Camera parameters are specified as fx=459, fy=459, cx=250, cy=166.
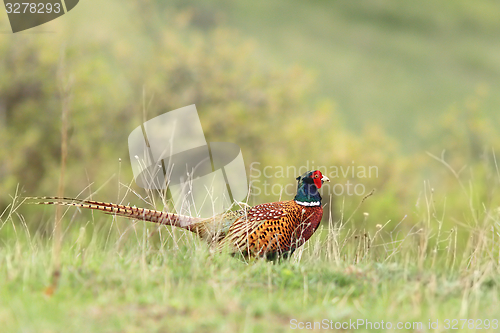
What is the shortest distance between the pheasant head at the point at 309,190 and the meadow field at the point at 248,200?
0.31 metres

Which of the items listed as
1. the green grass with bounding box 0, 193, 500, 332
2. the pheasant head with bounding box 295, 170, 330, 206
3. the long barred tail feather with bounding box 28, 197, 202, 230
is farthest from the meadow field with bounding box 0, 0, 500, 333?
the pheasant head with bounding box 295, 170, 330, 206

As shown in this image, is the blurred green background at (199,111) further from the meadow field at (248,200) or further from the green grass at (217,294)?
the green grass at (217,294)

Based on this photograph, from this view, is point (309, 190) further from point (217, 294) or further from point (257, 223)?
point (217, 294)

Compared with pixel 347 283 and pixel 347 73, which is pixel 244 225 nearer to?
pixel 347 283

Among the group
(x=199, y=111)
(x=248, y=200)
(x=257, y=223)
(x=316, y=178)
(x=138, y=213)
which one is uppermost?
(x=316, y=178)

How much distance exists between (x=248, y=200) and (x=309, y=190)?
1.59 meters

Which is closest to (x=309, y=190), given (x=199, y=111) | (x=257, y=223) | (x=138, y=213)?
(x=257, y=223)

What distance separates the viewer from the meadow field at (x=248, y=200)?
3078mm

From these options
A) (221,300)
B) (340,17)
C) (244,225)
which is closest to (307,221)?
(244,225)

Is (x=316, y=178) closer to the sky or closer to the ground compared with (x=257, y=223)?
closer to the sky

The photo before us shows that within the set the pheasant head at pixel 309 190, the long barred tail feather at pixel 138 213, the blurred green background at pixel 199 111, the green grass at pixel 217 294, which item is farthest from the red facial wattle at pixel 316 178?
the blurred green background at pixel 199 111

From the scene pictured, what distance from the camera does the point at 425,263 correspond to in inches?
177

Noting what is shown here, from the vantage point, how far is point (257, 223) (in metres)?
4.96

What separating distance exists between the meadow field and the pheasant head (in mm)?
315
